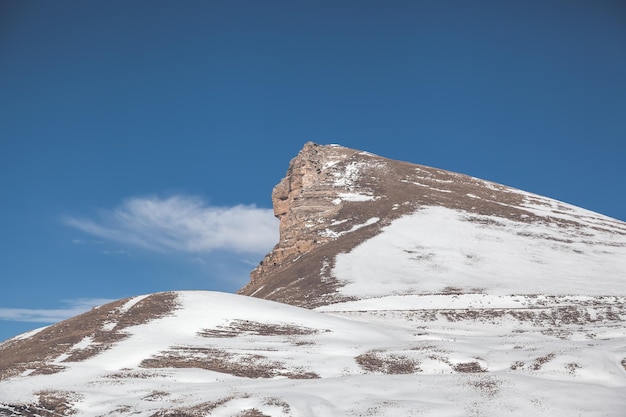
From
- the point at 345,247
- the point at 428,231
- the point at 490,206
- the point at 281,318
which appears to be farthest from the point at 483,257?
the point at 281,318

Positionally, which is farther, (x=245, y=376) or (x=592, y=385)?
(x=245, y=376)

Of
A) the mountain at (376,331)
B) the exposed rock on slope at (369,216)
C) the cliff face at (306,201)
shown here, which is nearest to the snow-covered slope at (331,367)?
the mountain at (376,331)

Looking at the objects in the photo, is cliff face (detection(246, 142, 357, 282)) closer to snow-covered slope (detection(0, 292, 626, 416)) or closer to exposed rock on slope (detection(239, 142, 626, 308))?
exposed rock on slope (detection(239, 142, 626, 308))

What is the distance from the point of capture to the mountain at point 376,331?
27.7 metres

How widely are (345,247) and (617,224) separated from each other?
5216 centimetres

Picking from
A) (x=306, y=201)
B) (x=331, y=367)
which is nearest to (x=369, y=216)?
(x=306, y=201)

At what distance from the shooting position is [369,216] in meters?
96.6

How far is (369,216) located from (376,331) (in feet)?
164

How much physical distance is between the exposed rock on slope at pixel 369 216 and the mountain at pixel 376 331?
47 centimetres

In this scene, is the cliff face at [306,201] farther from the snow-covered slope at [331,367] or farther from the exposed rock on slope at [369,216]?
the snow-covered slope at [331,367]

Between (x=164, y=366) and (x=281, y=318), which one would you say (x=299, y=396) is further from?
(x=281, y=318)

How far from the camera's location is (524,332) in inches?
1984

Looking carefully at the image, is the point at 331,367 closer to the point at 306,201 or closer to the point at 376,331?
the point at 376,331

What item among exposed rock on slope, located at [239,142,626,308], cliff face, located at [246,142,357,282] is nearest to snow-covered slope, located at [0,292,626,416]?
exposed rock on slope, located at [239,142,626,308]
